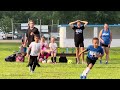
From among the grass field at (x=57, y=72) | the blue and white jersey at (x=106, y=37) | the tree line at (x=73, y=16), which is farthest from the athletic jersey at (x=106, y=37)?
the tree line at (x=73, y=16)

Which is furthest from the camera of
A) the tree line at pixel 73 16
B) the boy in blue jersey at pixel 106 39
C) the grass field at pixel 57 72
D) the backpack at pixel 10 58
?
the tree line at pixel 73 16

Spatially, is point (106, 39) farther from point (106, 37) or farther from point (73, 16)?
point (73, 16)

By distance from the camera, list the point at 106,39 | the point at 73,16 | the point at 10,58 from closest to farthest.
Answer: the point at 106,39
the point at 10,58
the point at 73,16

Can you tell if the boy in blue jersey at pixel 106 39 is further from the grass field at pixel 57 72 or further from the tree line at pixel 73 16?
the tree line at pixel 73 16

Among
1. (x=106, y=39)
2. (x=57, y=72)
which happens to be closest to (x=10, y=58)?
(x=106, y=39)

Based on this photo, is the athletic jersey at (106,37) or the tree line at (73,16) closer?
the athletic jersey at (106,37)

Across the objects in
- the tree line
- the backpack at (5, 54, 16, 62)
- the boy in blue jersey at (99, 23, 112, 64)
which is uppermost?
the tree line

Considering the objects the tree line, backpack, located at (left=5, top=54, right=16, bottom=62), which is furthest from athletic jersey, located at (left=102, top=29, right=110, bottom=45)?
the tree line

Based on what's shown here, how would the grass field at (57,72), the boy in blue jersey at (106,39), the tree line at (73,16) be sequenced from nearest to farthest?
the grass field at (57,72) → the boy in blue jersey at (106,39) → the tree line at (73,16)

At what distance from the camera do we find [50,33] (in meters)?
44.9

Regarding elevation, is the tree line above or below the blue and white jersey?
above

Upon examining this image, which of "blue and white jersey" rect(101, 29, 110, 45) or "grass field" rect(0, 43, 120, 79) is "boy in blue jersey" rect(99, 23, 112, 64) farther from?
"grass field" rect(0, 43, 120, 79)
